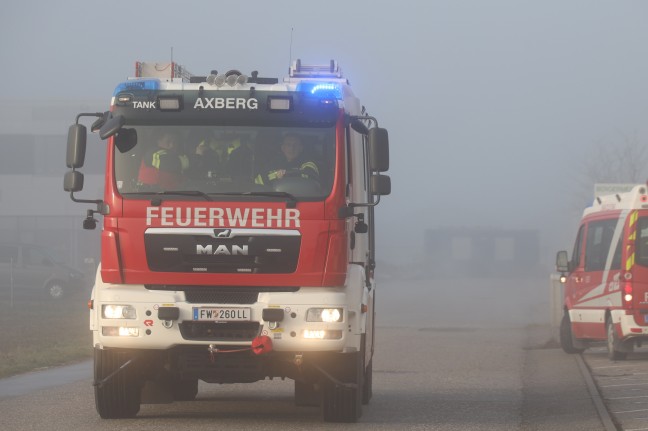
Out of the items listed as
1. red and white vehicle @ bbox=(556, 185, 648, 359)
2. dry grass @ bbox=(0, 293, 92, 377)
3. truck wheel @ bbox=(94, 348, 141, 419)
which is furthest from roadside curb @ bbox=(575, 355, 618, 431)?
dry grass @ bbox=(0, 293, 92, 377)

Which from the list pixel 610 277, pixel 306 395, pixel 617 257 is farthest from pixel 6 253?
pixel 306 395

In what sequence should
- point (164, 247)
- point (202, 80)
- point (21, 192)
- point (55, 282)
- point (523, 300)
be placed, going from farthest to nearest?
point (21, 192)
point (523, 300)
point (55, 282)
point (202, 80)
point (164, 247)

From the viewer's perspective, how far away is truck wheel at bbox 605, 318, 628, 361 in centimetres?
2017

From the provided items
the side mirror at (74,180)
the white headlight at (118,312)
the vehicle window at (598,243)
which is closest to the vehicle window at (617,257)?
the vehicle window at (598,243)

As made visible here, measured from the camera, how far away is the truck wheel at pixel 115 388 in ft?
37.6

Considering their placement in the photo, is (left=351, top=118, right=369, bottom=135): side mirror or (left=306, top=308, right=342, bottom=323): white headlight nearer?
(left=306, top=308, right=342, bottom=323): white headlight

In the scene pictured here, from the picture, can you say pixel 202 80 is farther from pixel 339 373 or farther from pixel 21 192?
pixel 21 192

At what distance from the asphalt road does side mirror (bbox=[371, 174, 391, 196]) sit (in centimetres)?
211

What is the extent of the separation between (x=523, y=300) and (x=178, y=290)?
130 ft

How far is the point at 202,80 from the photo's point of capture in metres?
11.7

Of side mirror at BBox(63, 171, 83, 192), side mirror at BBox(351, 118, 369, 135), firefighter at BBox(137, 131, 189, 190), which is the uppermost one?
side mirror at BBox(351, 118, 369, 135)

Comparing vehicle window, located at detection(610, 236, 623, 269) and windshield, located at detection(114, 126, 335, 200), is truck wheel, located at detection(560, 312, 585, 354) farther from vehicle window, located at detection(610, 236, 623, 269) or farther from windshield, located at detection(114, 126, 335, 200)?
windshield, located at detection(114, 126, 335, 200)

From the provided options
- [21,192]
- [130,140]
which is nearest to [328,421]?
[130,140]

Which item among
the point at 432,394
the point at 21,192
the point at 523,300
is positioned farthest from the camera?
the point at 21,192
